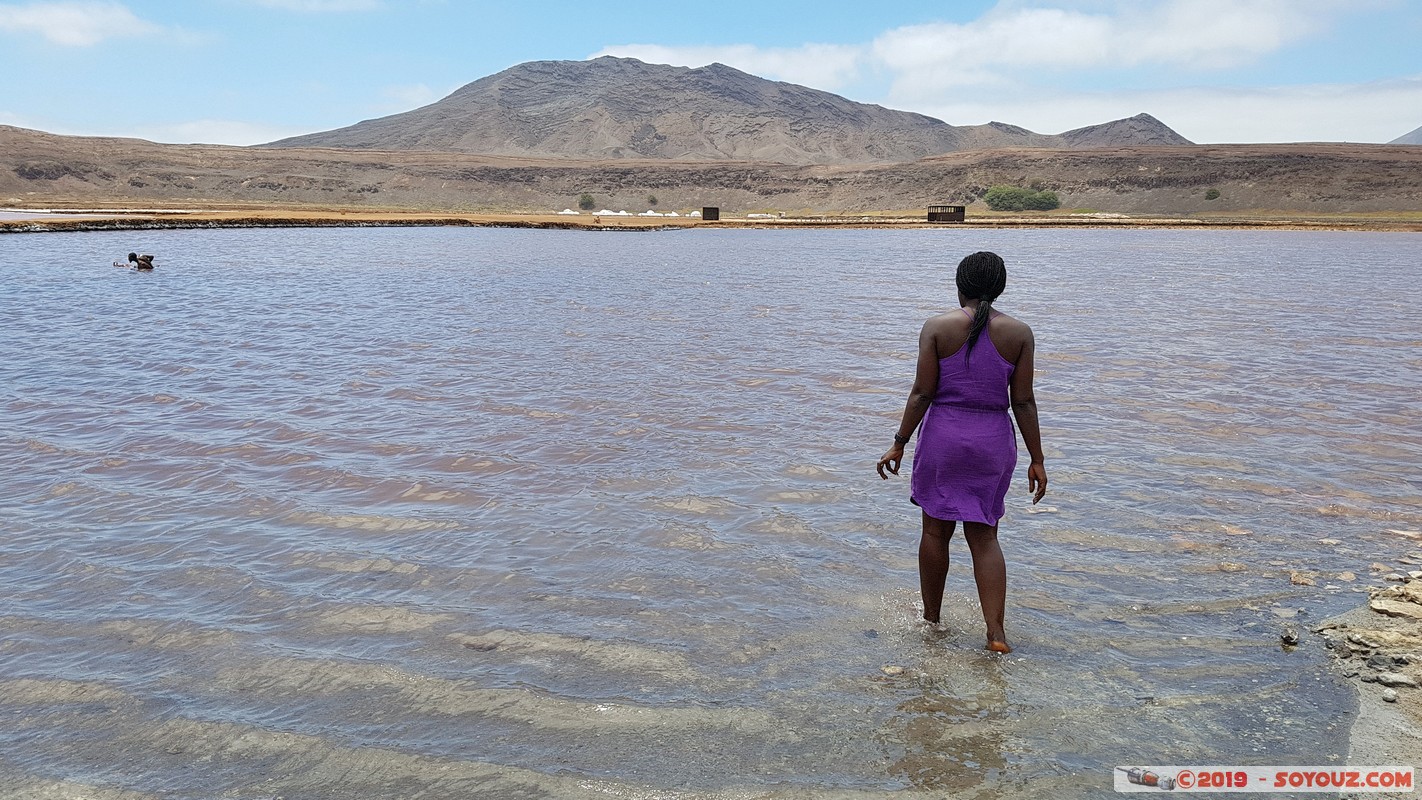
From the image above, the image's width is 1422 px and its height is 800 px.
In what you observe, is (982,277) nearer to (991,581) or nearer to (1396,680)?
(991,581)

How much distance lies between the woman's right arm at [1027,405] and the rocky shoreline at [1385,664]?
1700mm

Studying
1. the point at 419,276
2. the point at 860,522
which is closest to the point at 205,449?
the point at 860,522

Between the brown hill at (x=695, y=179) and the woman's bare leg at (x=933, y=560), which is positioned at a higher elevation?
the brown hill at (x=695, y=179)

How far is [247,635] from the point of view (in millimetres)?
5078

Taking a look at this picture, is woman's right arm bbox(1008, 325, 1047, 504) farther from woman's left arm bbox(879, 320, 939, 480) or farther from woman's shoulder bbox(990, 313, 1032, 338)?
woman's left arm bbox(879, 320, 939, 480)

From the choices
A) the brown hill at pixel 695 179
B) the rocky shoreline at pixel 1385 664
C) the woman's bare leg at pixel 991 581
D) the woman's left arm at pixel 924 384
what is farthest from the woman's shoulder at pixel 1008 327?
the brown hill at pixel 695 179

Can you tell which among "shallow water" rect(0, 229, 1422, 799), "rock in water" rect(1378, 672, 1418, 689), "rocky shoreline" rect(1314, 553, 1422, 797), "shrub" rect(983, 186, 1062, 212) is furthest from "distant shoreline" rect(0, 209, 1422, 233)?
"rock in water" rect(1378, 672, 1418, 689)

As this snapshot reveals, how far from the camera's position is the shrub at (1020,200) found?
11462cm

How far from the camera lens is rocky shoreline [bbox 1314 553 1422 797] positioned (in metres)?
3.97

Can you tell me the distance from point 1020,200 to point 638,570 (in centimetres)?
11816

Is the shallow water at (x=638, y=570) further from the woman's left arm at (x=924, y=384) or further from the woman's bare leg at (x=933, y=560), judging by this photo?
the woman's left arm at (x=924, y=384)

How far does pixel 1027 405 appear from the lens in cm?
494

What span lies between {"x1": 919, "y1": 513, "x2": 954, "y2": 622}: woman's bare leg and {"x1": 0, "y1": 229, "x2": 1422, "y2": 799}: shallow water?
21cm

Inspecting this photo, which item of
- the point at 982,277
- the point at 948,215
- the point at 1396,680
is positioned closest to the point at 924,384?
the point at 982,277
